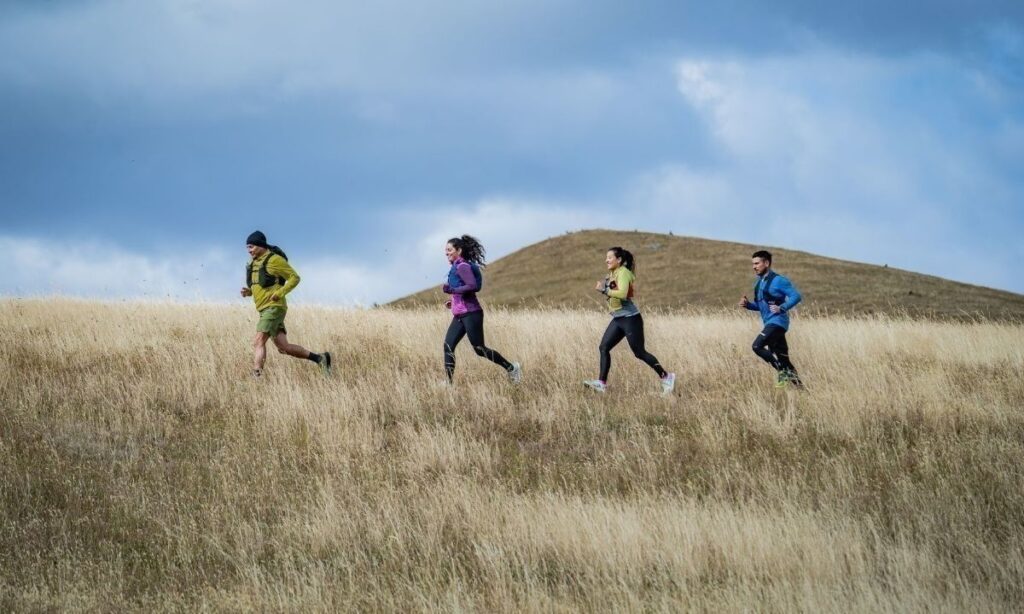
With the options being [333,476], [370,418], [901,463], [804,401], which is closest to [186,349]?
[370,418]

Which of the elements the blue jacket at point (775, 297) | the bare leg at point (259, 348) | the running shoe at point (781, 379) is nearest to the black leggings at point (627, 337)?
the blue jacket at point (775, 297)

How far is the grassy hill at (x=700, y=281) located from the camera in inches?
1117

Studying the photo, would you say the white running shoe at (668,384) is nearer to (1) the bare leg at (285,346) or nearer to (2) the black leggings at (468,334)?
(2) the black leggings at (468,334)

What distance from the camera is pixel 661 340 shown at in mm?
13930

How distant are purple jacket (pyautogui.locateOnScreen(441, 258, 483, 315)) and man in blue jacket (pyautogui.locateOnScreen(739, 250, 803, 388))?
337cm

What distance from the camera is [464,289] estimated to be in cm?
991

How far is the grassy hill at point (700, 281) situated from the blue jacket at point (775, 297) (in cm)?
1460

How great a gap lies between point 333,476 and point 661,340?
8115mm

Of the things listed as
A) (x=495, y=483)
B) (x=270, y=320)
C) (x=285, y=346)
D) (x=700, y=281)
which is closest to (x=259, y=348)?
(x=285, y=346)

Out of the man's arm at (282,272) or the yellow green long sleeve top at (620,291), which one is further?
the man's arm at (282,272)

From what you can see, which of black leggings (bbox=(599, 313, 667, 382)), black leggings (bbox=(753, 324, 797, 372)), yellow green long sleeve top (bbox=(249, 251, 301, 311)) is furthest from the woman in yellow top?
yellow green long sleeve top (bbox=(249, 251, 301, 311))

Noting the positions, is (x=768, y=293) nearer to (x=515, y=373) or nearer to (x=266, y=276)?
(x=515, y=373)

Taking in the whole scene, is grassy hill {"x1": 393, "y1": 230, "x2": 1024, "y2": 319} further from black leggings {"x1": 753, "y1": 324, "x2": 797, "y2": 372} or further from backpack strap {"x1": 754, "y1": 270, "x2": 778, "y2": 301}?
backpack strap {"x1": 754, "y1": 270, "x2": 778, "y2": 301}

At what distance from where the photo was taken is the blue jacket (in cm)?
999
